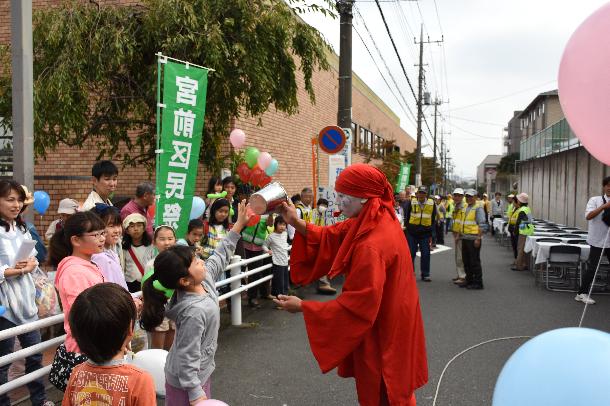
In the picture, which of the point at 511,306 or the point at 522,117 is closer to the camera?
the point at 511,306

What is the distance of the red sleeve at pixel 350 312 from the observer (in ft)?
8.37

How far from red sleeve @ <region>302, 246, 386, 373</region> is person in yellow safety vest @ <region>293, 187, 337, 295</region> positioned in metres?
5.64

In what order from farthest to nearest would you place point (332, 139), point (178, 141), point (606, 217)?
point (332, 139) → point (606, 217) → point (178, 141)

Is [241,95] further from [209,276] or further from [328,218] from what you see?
[209,276]

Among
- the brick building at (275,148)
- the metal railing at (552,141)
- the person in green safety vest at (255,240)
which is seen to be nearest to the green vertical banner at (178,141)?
the person in green safety vest at (255,240)

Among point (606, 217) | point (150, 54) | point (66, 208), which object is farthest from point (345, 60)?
point (66, 208)

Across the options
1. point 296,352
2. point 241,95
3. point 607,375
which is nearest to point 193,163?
point 296,352

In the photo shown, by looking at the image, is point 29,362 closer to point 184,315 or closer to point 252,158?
point 184,315

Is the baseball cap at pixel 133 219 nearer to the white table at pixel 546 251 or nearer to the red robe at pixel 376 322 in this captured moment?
the red robe at pixel 376 322

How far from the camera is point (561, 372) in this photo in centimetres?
196

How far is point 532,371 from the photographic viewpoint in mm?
2043

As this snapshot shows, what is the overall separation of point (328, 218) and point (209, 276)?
631 cm

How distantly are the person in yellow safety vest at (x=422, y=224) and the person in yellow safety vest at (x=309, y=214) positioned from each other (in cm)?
223

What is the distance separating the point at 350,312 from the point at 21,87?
3383 millimetres
